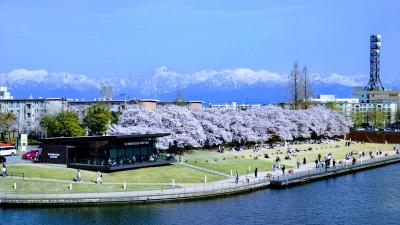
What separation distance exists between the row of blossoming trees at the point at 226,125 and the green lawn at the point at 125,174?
20.3 metres

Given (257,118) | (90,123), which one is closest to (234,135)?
(257,118)

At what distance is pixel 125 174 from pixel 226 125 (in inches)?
1848

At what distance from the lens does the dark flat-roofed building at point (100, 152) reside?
7644 cm

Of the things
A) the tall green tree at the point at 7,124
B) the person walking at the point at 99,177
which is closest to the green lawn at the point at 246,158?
the person walking at the point at 99,177

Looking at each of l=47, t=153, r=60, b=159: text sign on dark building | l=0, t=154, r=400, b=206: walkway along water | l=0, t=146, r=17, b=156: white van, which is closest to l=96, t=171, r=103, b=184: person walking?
l=0, t=154, r=400, b=206: walkway along water

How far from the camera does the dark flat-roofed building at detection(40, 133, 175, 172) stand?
7644cm

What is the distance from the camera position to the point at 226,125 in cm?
11975

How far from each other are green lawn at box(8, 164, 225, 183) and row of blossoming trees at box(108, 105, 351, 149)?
66.6ft

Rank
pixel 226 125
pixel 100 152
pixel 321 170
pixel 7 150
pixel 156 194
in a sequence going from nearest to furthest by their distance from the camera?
pixel 156 194, pixel 100 152, pixel 321 170, pixel 7 150, pixel 226 125

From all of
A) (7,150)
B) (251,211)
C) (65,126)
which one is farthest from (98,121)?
(251,211)

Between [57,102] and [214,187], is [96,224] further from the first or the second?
[57,102]

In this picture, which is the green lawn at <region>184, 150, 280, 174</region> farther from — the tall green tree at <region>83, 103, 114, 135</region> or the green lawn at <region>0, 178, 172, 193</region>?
the tall green tree at <region>83, 103, 114, 135</region>

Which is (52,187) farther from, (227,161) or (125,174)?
(227,161)

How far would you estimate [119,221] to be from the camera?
57406mm
